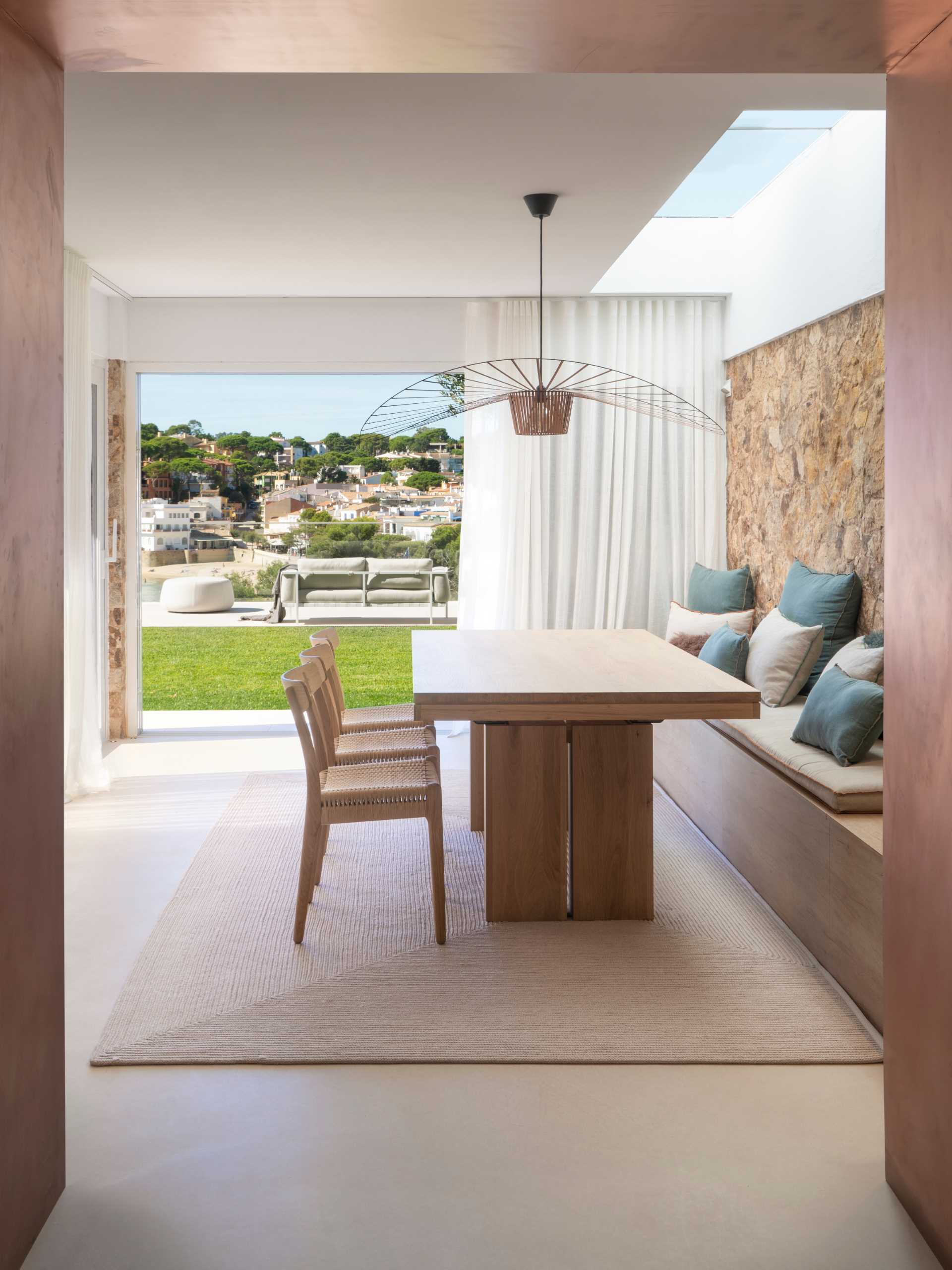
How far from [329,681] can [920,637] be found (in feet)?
8.74

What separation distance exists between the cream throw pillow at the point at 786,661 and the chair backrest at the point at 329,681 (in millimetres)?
1764

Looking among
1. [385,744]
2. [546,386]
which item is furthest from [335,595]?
[385,744]

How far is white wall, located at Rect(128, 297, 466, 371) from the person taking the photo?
6.12m

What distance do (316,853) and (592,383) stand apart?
151 inches

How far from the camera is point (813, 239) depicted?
4.84 meters

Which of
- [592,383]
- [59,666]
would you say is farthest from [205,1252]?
[592,383]

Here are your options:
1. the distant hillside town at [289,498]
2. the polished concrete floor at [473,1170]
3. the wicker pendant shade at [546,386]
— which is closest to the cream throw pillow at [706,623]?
the wicker pendant shade at [546,386]

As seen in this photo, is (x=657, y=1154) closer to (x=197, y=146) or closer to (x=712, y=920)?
(x=712, y=920)

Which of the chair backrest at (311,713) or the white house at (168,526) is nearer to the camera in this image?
the chair backrest at (311,713)

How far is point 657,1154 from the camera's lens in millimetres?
2131

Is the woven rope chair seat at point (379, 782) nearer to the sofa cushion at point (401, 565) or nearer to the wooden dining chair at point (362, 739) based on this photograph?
the wooden dining chair at point (362, 739)

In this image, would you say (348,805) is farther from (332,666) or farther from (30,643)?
(30,643)

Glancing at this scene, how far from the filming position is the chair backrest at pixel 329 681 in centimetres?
392

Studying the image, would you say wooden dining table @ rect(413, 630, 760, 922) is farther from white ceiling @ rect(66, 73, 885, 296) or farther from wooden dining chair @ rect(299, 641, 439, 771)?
white ceiling @ rect(66, 73, 885, 296)
